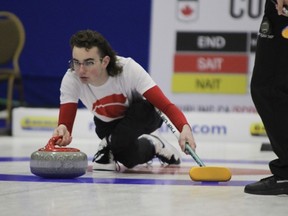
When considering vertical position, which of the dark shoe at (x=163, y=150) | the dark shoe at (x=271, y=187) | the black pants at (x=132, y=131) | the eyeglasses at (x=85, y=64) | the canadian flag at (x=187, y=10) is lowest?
the dark shoe at (x=163, y=150)

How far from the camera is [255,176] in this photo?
3.56 m

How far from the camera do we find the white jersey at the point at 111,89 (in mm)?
3539

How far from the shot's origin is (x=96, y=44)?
342cm

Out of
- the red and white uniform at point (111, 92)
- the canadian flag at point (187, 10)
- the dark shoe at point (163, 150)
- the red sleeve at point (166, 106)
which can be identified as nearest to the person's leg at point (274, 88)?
the red sleeve at point (166, 106)

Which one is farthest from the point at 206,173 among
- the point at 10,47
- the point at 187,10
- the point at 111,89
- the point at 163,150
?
the point at 10,47

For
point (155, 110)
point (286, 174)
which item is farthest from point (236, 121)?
point (286, 174)

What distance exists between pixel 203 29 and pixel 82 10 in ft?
4.00

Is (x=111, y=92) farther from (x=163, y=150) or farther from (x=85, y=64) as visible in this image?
(x=163, y=150)

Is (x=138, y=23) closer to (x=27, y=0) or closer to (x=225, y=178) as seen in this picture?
(x=27, y=0)

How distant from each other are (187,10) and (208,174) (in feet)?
12.7

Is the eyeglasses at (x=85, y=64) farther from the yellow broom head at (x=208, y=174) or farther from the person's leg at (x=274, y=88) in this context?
the person's leg at (x=274, y=88)

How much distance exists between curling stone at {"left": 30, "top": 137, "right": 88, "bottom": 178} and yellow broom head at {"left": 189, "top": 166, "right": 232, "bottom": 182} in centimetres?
49

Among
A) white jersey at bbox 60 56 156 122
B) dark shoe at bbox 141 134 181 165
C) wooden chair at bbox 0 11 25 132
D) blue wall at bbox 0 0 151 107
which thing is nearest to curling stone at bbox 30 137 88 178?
white jersey at bbox 60 56 156 122

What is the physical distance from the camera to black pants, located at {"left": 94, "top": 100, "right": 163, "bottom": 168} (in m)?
3.67
